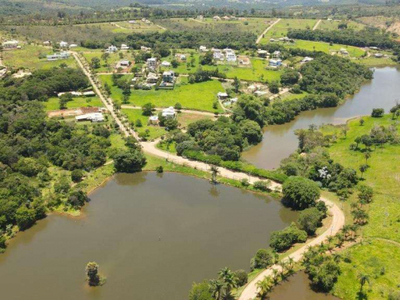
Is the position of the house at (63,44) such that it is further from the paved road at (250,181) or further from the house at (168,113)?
the house at (168,113)

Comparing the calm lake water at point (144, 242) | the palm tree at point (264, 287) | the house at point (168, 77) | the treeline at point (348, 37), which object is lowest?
the calm lake water at point (144, 242)

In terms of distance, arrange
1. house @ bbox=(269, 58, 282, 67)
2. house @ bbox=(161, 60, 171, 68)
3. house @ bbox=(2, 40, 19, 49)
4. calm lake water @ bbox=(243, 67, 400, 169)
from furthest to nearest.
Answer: house @ bbox=(269, 58, 282, 67), house @ bbox=(2, 40, 19, 49), house @ bbox=(161, 60, 171, 68), calm lake water @ bbox=(243, 67, 400, 169)

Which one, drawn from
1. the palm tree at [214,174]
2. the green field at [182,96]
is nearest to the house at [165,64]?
the green field at [182,96]

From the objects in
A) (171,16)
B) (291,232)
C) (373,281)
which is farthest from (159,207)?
(171,16)

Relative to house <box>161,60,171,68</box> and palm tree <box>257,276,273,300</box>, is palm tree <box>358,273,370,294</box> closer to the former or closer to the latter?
palm tree <box>257,276,273,300</box>

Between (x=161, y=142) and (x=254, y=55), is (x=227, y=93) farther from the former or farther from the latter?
(x=254, y=55)

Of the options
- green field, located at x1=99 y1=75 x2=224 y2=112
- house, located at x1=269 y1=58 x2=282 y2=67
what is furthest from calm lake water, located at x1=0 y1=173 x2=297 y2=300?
house, located at x1=269 y1=58 x2=282 y2=67
